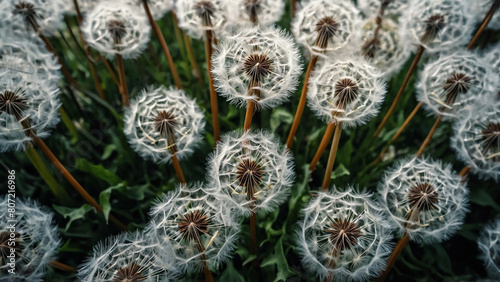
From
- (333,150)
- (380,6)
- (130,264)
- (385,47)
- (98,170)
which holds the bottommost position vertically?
(98,170)

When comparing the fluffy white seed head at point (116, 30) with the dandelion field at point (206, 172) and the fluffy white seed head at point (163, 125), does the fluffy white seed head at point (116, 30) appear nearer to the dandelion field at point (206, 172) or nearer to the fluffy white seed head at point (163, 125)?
the dandelion field at point (206, 172)

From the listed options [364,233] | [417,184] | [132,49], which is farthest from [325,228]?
[132,49]

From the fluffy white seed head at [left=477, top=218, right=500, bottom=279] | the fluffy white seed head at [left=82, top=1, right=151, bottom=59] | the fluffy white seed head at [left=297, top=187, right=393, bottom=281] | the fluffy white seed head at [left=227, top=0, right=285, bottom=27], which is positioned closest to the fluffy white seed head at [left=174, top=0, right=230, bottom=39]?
the fluffy white seed head at [left=227, top=0, right=285, bottom=27]

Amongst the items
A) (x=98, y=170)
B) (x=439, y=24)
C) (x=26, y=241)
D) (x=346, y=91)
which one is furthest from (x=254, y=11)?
(x=26, y=241)

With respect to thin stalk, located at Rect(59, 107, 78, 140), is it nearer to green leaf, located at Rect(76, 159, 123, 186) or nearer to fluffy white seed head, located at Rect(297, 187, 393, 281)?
green leaf, located at Rect(76, 159, 123, 186)

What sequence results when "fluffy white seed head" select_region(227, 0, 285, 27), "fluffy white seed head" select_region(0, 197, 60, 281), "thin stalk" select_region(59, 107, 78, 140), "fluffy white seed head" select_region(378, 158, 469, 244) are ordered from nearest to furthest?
"fluffy white seed head" select_region(0, 197, 60, 281), "fluffy white seed head" select_region(378, 158, 469, 244), "fluffy white seed head" select_region(227, 0, 285, 27), "thin stalk" select_region(59, 107, 78, 140)

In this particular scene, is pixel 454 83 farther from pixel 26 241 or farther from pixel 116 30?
pixel 26 241
